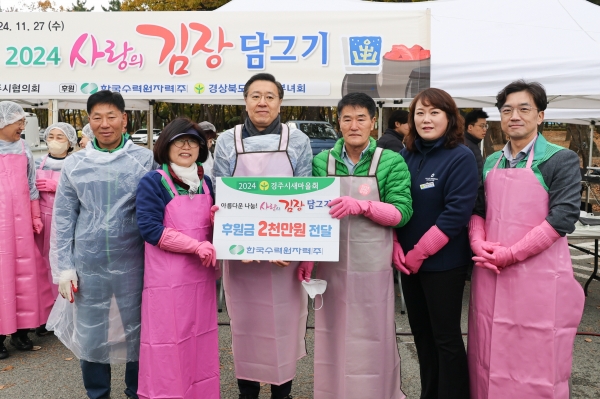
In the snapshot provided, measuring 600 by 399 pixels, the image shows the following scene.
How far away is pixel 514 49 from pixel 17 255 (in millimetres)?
4882

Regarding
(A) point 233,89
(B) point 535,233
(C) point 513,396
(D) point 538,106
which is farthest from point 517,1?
(C) point 513,396

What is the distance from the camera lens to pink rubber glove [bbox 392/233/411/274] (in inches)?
101

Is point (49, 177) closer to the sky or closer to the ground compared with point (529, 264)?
closer to the sky

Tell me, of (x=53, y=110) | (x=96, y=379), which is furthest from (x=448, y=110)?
(x=53, y=110)

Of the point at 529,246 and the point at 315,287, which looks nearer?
the point at 529,246

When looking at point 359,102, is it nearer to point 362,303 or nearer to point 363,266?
point 363,266

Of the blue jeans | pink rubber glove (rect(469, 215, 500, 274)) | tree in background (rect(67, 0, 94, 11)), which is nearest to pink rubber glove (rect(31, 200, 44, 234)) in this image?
the blue jeans

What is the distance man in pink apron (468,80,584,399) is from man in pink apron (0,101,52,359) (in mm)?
3260

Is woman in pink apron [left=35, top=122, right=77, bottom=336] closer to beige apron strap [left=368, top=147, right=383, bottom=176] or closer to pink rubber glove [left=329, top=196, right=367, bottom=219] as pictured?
pink rubber glove [left=329, top=196, right=367, bottom=219]

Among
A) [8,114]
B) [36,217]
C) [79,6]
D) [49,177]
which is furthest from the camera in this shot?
[79,6]

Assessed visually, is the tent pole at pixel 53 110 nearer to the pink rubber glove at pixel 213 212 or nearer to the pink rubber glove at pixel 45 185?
the pink rubber glove at pixel 45 185

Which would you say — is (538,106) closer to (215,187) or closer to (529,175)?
(529,175)

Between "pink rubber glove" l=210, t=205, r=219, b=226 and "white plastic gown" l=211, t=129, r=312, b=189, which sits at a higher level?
"white plastic gown" l=211, t=129, r=312, b=189

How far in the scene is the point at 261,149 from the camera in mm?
2711
